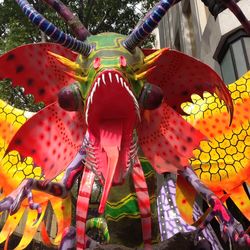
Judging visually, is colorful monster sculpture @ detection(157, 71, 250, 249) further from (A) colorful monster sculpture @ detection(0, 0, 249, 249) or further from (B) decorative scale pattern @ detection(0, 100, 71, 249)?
(B) decorative scale pattern @ detection(0, 100, 71, 249)

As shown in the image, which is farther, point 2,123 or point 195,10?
point 195,10

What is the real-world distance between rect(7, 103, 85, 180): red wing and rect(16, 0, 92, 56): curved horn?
0.48 meters

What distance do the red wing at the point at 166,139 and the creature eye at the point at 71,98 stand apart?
415 mm

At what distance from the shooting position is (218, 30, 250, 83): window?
558 cm

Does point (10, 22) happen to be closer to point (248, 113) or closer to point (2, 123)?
point (2, 123)

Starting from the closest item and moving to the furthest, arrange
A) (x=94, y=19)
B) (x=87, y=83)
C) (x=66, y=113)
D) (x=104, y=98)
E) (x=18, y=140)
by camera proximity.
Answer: (x=104, y=98) < (x=87, y=83) < (x=18, y=140) < (x=66, y=113) < (x=94, y=19)

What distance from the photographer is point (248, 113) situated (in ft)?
10.4

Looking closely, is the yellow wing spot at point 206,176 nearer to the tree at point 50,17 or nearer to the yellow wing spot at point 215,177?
the yellow wing spot at point 215,177

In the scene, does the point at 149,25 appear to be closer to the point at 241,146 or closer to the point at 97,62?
the point at 97,62

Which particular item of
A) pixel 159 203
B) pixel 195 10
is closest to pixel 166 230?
pixel 159 203

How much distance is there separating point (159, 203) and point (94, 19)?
7.03m

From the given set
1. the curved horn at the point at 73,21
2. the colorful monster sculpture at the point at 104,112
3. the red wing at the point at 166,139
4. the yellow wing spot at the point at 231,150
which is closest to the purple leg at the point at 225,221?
the colorful monster sculpture at the point at 104,112

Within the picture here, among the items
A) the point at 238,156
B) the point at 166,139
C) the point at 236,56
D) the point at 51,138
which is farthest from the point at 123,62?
the point at 236,56

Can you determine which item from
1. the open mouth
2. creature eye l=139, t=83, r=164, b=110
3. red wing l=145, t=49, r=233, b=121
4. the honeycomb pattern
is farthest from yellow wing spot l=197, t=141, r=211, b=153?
the open mouth
